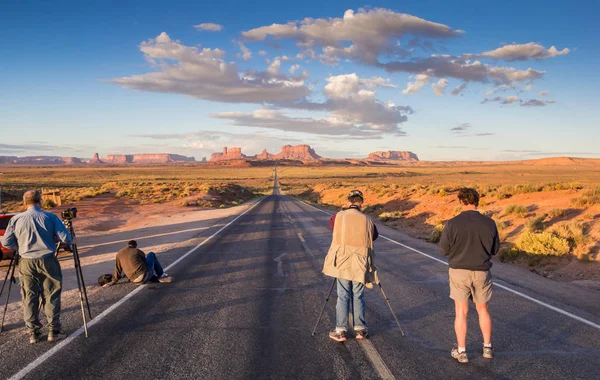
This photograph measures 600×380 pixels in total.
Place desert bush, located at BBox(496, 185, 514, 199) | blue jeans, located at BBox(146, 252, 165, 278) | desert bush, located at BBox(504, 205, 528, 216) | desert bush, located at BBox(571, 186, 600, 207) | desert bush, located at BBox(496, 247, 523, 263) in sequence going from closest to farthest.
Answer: blue jeans, located at BBox(146, 252, 165, 278), desert bush, located at BBox(496, 247, 523, 263), desert bush, located at BBox(571, 186, 600, 207), desert bush, located at BBox(504, 205, 528, 216), desert bush, located at BBox(496, 185, 514, 199)

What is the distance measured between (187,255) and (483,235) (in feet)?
32.1

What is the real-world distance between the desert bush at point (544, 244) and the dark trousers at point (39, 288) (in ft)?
40.4

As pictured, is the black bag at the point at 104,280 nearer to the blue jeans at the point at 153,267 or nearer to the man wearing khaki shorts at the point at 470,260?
the blue jeans at the point at 153,267

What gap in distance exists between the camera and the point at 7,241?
5.53 m

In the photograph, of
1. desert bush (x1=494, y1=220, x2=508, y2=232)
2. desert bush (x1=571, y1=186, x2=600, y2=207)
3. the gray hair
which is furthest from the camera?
desert bush (x1=494, y1=220, x2=508, y2=232)

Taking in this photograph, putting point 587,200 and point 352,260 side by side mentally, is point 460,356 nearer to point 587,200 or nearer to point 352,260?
point 352,260

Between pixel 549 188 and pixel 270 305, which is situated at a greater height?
pixel 549 188

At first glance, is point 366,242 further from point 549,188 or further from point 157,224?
point 549,188

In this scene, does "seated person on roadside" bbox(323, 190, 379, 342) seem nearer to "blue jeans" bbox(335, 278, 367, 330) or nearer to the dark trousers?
"blue jeans" bbox(335, 278, 367, 330)

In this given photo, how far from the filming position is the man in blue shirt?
221 inches

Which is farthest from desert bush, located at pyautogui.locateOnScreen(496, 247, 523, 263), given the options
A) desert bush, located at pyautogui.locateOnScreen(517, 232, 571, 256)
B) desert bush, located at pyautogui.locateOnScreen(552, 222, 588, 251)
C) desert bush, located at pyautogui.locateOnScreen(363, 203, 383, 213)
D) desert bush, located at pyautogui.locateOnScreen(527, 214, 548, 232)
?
desert bush, located at pyautogui.locateOnScreen(363, 203, 383, 213)

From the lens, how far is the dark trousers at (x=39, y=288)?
564 cm

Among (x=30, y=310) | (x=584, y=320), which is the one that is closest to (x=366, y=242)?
(x=584, y=320)

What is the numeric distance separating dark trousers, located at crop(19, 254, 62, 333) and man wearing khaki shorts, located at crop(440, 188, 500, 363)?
5.41 m
